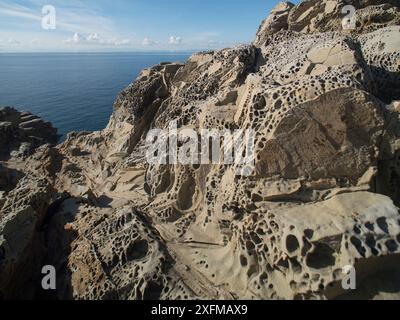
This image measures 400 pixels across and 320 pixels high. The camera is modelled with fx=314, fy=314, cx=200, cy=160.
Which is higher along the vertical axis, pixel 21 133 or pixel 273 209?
pixel 273 209

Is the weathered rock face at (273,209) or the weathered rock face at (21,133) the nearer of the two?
the weathered rock face at (273,209)

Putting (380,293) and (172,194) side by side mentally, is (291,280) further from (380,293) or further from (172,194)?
(172,194)

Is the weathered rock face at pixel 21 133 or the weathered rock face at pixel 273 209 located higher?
the weathered rock face at pixel 273 209

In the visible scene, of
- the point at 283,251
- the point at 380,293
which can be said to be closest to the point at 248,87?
the point at 283,251

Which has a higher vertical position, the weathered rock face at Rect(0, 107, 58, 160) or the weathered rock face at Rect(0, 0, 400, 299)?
the weathered rock face at Rect(0, 0, 400, 299)

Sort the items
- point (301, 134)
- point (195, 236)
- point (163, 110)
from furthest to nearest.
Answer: point (163, 110) < point (195, 236) < point (301, 134)

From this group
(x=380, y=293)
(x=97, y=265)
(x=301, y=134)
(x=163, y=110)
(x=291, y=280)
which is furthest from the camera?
(x=163, y=110)

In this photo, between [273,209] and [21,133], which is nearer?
[273,209]

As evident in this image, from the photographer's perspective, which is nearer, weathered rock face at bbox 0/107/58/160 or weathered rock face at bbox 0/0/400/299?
weathered rock face at bbox 0/0/400/299
